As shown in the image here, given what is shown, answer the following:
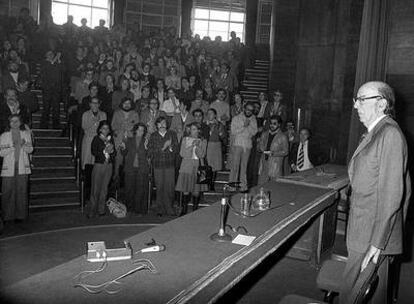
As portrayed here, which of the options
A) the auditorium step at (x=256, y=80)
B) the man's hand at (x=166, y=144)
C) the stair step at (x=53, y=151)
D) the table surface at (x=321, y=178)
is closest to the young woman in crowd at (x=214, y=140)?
the man's hand at (x=166, y=144)

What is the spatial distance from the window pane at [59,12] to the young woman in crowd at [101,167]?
12.0m

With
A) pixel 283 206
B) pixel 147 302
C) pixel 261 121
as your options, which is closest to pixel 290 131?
pixel 261 121

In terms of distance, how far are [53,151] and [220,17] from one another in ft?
41.6

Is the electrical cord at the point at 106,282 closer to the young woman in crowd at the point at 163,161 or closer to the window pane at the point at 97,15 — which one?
the young woman in crowd at the point at 163,161

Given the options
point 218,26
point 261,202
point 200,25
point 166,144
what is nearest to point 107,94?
point 166,144

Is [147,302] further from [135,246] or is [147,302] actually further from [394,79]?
[394,79]

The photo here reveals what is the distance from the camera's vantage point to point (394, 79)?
7.66 m

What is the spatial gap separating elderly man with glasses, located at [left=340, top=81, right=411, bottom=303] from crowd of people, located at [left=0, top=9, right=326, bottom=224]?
4.64m

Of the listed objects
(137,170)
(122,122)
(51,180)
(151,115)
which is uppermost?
(151,115)

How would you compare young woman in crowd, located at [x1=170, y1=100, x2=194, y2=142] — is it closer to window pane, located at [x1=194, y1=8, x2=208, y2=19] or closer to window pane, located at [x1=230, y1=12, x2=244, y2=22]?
window pane, located at [x1=230, y1=12, x2=244, y2=22]

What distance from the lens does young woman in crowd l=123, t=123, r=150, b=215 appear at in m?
8.52

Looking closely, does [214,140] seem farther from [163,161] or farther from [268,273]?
[268,273]

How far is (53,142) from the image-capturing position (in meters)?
10.2

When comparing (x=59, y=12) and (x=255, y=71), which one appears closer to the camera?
(x=255, y=71)
